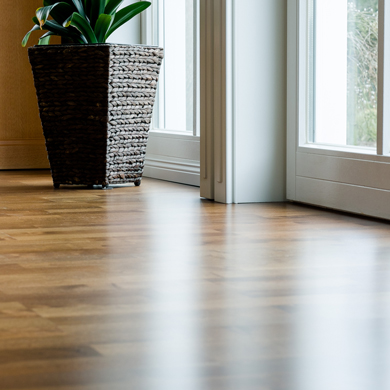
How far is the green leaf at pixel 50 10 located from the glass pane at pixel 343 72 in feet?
3.05

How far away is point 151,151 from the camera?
3.35m

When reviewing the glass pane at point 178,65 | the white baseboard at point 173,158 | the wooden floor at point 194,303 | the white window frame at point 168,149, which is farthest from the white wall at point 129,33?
the wooden floor at point 194,303

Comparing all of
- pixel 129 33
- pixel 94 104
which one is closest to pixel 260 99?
pixel 94 104

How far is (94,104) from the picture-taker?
2.71 metres

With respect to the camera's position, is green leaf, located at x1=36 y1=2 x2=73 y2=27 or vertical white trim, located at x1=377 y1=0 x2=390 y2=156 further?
green leaf, located at x1=36 y1=2 x2=73 y2=27

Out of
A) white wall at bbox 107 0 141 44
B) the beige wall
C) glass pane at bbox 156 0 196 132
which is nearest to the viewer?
glass pane at bbox 156 0 196 132

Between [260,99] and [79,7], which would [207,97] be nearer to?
[260,99]

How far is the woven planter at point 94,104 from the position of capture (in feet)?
8.81

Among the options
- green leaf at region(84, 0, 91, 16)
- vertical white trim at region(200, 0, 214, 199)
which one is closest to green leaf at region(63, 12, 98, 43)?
green leaf at region(84, 0, 91, 16)

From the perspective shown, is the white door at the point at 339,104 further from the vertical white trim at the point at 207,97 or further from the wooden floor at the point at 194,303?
the vertical white trim at the point at 207,97

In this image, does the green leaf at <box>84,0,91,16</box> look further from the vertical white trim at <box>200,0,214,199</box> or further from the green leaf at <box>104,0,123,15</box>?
the vertical white trim at <box>200,0,214,199</box>

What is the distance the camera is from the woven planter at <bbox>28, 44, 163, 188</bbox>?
8.81 ft

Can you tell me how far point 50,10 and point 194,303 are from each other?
1899 mm

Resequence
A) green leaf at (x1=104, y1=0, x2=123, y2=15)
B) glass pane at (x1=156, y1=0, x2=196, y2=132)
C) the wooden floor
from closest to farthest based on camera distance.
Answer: the wooden floor
green leaf at (x1=104, y1=0, x2=123, y2=15)
glass pane at (x1=156, y1=0, x2=196, y2=132)
